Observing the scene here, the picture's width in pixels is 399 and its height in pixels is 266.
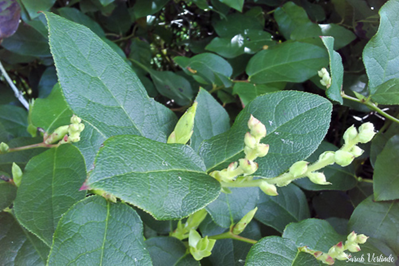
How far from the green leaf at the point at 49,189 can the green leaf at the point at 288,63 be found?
1.52ft

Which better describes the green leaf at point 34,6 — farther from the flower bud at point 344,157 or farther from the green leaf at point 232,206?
the flower bud at point 344,157

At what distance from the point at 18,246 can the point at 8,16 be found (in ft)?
1.76

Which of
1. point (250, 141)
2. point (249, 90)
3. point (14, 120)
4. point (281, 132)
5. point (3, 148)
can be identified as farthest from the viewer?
point (14, 120)

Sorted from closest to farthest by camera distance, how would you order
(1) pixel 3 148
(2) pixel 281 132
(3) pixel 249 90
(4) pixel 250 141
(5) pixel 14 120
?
(4) pixel 250 141 < (2) pixel 281 132 < (1) pixel 3 148 < (3) pixel 249 90 < (5) pixel 14 120

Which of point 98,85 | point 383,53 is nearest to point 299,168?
point 98,85

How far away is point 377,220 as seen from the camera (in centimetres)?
Result: 55

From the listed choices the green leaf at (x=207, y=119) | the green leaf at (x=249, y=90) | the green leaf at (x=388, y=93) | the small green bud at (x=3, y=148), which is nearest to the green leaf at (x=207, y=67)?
the green leaf at (x=249, y=90)

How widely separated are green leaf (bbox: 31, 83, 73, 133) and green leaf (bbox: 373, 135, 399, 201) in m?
0.62

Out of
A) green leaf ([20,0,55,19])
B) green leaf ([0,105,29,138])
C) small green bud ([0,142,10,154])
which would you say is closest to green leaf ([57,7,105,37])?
green leaf ([20,0,55,19])

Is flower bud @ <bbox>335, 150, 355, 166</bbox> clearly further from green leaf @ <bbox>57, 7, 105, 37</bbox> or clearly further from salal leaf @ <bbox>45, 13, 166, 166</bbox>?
green leaf @ <bbox>57, 7, 105, 37</bbox>

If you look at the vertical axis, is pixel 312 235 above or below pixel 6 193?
below

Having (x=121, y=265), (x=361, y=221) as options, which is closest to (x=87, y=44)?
(x=121, y=265)

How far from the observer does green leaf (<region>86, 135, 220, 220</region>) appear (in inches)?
11.1

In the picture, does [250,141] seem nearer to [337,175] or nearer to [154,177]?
[154,177]
